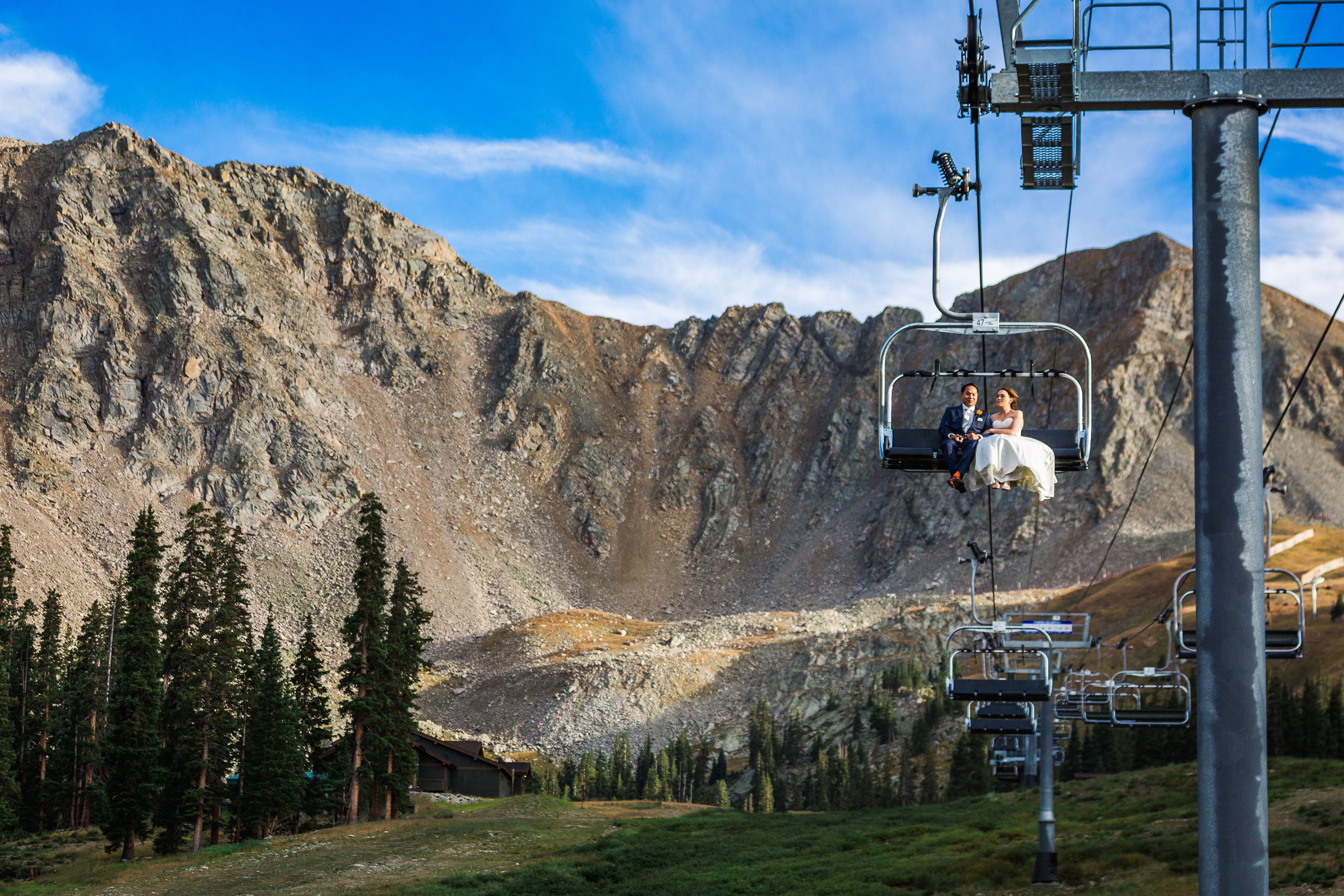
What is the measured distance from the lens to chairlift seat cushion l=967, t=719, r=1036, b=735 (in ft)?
84.7

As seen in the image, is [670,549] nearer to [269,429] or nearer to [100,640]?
[269,429]

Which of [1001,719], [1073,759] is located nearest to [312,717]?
[1001,719]

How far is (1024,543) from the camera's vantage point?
138375 mm

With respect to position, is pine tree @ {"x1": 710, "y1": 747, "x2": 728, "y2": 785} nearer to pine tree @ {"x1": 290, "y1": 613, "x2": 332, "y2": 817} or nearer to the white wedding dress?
pine tree @ {"x1": 290, "y1": 613, "x2": 332, "y2": 817}

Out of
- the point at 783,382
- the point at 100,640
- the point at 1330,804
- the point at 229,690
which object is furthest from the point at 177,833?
the point at 783,382

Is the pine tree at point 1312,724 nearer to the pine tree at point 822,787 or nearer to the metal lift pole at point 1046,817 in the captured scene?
the pine tree at point 822,787

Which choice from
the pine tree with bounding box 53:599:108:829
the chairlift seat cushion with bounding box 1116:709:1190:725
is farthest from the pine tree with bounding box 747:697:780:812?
the chairlift seat cushion with bounding box 1116:709:1190:725

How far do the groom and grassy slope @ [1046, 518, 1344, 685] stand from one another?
2779 inches

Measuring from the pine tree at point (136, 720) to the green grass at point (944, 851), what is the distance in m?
15.4

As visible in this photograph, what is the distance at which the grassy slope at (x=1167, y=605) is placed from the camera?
77.8 metres

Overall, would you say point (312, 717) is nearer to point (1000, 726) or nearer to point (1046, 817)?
point (1046, 817)

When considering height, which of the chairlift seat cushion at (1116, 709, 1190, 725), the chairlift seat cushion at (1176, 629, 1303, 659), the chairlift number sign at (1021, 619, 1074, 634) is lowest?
the chairlift seat cushion at (1116, 709, 1190, 725)

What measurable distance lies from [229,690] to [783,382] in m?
156

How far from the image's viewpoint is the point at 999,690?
20.6 metres
